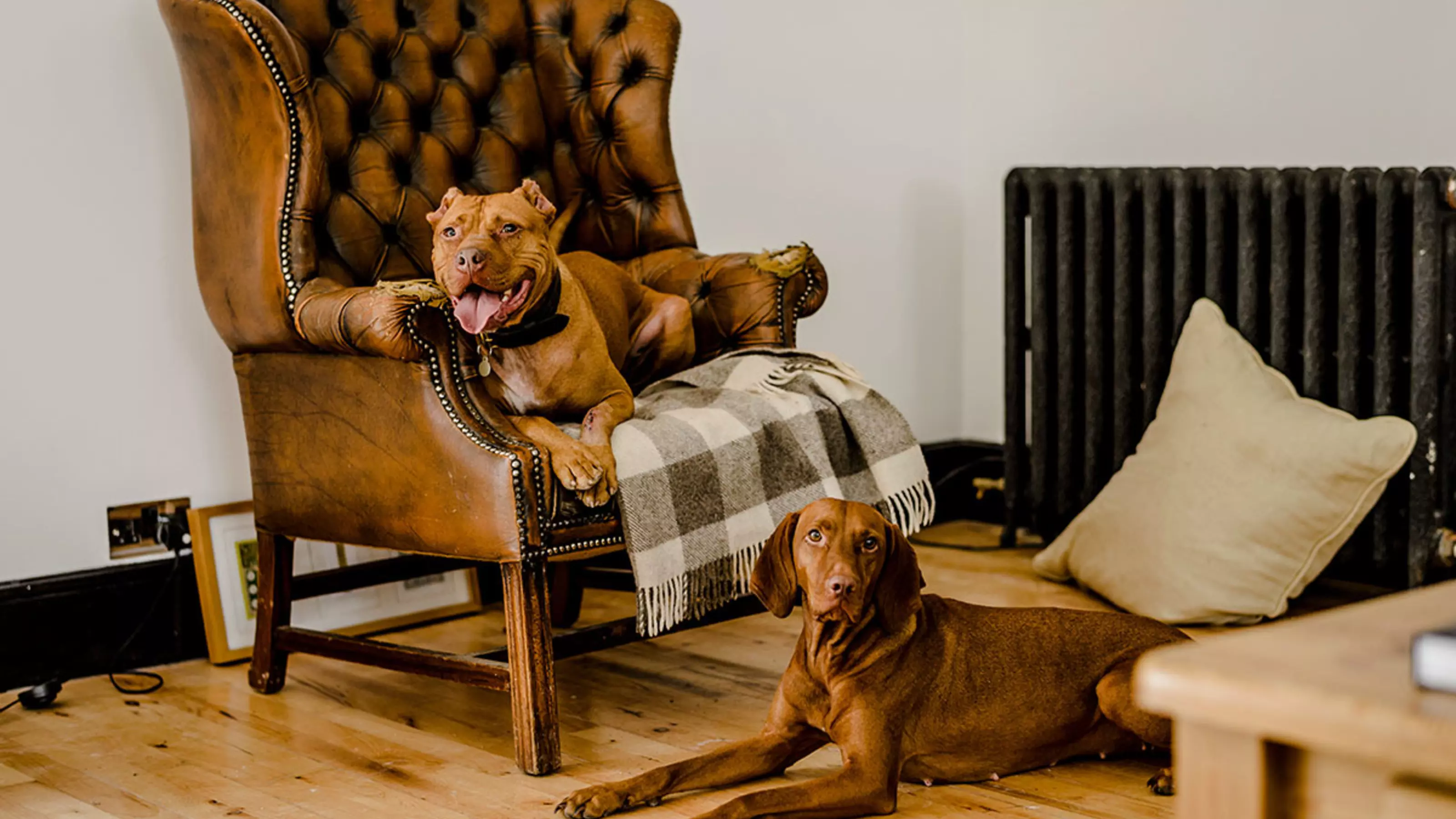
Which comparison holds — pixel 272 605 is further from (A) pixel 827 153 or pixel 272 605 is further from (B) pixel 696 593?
(A) pixel 827 153

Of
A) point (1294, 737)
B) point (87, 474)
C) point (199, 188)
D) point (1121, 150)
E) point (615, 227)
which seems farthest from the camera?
point (1121, 150)

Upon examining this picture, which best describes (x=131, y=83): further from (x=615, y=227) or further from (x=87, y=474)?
(x=615, y=227)

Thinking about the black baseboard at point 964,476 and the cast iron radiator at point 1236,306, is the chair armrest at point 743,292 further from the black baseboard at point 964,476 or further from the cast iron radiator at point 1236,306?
the black baseboard at point 964,476

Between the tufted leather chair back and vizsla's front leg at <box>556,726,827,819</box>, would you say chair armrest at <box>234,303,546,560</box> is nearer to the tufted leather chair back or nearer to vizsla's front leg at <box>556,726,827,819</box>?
the tufted leather chair back

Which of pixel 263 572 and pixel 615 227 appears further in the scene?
pixel 615 227

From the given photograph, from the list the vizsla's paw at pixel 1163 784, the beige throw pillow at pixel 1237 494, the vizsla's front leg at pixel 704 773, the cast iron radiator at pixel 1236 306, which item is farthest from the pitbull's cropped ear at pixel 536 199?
the cast iron radiator at pixel 1236 306

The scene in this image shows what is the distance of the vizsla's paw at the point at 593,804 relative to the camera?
6.88 feet

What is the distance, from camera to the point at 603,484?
2.38 meters

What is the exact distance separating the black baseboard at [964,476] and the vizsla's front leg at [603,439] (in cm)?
186

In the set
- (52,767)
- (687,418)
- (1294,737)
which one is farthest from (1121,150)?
(1294,737)

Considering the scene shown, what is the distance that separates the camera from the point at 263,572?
2.85 metres

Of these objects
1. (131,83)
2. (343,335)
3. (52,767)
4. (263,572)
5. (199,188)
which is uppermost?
(131,83)

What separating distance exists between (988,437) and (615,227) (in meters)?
1.59

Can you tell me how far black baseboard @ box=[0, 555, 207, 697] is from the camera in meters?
2.89
